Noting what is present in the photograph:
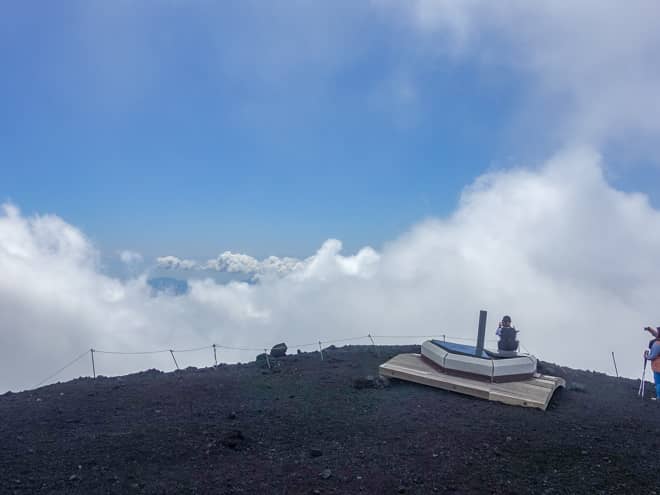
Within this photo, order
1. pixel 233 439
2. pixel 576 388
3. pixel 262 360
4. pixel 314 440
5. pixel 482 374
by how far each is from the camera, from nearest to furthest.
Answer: pixel 233 439 → pixel 314 440 → pixel 482 374 → pixel 576 388 → pixel 262 360

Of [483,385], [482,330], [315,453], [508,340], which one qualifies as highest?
[482,330]

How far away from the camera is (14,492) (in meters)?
8.68

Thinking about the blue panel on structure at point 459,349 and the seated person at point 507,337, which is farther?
the seated person at point 507,337

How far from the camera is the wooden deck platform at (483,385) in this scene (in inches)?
533

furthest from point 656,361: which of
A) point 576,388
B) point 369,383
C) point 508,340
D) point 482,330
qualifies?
point 369,383

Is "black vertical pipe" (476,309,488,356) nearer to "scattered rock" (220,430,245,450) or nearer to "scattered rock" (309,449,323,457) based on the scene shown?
"scattered rock" (309,449,323,457)

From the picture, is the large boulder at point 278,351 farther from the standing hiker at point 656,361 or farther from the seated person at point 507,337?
the standing hiker at point 656,361

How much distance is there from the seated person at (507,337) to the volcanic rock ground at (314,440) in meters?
2.23

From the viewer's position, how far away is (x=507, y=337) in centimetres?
1681

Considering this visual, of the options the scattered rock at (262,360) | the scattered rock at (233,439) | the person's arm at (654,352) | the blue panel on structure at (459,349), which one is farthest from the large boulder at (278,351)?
the person's arm at (654,352)

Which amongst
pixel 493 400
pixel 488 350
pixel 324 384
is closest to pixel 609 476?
pixel 493 400

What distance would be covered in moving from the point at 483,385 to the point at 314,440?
6169mm

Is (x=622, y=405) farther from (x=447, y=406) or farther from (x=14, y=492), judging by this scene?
(x=14, y=492)

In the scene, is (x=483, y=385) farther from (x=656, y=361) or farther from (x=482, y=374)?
(x=656, y=361)
